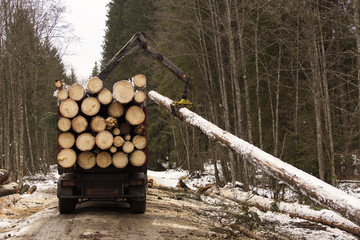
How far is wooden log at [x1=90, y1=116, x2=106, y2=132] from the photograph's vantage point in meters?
7.19

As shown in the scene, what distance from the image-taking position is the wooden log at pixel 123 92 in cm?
737

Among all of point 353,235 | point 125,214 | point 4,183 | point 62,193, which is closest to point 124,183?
point 125,214

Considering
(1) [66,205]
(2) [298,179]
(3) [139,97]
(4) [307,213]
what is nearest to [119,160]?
(3) [139,97]

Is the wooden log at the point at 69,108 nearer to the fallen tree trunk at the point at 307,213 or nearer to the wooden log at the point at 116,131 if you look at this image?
the wooden log at the point at 116,131

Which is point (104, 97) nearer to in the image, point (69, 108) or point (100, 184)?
point (69, 108)

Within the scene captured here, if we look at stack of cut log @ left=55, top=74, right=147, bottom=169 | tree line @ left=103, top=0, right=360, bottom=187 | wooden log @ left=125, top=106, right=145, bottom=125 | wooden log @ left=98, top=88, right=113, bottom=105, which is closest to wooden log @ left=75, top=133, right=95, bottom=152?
stack of cut log @ left=55, top=74, right=147, bottom=169

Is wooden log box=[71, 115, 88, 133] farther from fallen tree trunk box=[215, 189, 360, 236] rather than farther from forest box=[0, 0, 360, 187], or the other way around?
fallen tree trunk box=[215, 189, 360, 236]

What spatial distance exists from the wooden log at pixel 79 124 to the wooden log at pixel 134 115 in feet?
2.83

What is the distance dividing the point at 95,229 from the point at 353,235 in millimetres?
4475

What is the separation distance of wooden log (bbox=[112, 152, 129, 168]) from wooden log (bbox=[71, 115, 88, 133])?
33.5 inches

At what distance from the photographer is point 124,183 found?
25.0 ft

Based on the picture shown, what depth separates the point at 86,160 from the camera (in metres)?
7.31

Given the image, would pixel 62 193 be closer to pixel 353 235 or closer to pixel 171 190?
pixel 353 235

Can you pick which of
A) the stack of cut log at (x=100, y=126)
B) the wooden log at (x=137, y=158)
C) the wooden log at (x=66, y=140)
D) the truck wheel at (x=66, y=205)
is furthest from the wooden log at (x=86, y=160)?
the truck wheel at (x=66, y=205)
